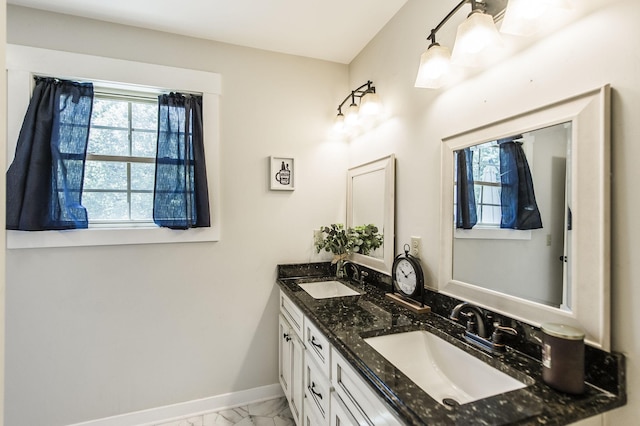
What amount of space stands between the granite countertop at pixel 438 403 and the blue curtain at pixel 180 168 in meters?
1.12

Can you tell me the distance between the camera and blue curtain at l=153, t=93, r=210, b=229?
195 centimetres

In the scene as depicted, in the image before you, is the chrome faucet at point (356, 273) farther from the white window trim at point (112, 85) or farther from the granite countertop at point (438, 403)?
the white window trim at point (112, 85)

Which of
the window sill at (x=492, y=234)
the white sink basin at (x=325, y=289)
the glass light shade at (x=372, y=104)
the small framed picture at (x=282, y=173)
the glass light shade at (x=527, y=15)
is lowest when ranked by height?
the white sink basin at (x=325, y=289)

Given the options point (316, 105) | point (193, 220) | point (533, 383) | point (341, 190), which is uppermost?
point (316, 105)

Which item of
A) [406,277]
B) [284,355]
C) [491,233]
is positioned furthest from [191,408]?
[491,233]

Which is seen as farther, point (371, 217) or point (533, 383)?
point (371, 217)

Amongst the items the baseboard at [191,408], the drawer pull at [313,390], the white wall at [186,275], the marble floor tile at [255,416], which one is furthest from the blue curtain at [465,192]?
the baseboard at [191,408]

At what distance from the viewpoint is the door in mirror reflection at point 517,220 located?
0.97 meters

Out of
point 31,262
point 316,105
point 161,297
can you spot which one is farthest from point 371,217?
point 31,262

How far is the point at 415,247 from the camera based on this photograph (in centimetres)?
165

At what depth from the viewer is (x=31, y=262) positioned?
1.78 meters

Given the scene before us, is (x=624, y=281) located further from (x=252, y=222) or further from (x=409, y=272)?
(x=252, y=222)

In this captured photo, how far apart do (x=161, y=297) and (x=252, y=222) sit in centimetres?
79

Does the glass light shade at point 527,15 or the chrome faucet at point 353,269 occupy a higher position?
the glass light shade at point 527,15
